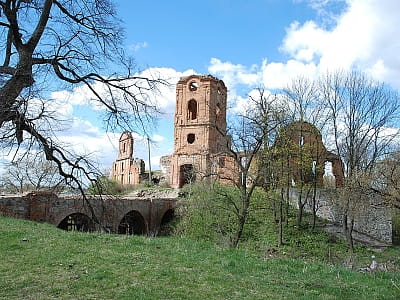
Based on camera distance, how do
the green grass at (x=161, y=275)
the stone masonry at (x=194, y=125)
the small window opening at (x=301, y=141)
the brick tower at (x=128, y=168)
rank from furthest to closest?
the brick tower at (x=128, y=168), the stone masonry at (x=194, y=125), the small window opening at (x=301, y=141), the green grass at (x=161, y=275)

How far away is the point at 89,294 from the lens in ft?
19.1

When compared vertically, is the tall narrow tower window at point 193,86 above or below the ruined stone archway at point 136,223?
above

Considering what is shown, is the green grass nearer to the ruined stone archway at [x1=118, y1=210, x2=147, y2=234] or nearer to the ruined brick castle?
the ruined stone archway at [x1=118, y1=210, x2=147, y2=234]

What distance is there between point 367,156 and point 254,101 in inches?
349

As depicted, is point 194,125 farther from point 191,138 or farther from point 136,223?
point 136,223

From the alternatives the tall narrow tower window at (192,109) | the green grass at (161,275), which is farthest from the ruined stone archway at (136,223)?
the green grass at (161,275)

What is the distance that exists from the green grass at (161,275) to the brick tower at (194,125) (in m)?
27.9

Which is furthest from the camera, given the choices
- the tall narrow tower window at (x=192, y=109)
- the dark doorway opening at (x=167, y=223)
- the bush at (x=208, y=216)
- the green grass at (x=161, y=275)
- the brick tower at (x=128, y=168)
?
the brick tower at (x=128, y=168)

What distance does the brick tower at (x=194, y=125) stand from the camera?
37.3m

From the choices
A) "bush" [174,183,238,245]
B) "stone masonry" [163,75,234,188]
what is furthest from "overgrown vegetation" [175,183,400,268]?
"stone masonry" [163,75,234,188]

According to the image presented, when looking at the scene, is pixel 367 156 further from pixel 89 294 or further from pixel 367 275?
pixel 89 294

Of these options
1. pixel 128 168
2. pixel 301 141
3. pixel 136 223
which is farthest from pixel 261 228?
pixel 128 168

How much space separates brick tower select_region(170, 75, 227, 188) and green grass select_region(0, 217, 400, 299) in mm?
27882

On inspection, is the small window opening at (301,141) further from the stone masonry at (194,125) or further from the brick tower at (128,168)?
the brick tower at (128,168)
